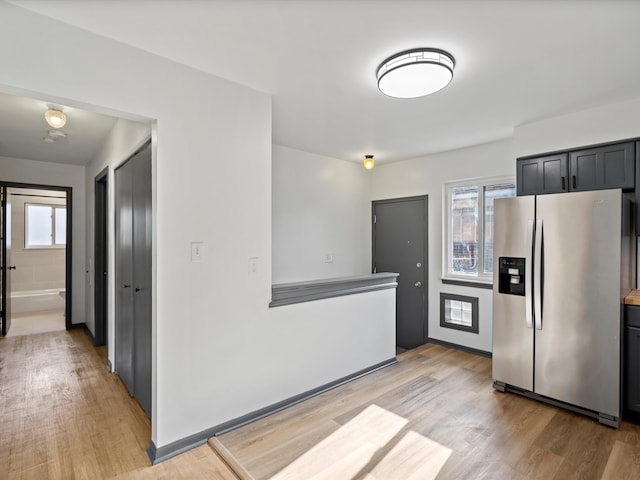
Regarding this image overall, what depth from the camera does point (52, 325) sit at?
16.9 feet

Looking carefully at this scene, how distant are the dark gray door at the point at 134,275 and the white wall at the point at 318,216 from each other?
62.8 inches

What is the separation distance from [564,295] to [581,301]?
0.11 metres

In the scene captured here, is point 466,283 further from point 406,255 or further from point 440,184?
point 440,184

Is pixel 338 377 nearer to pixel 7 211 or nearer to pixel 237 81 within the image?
pixel 237 81

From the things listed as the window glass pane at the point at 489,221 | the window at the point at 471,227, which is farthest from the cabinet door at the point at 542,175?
the window glass pane at the point at 489,221

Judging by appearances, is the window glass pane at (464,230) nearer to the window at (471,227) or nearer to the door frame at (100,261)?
the window at (471,227)

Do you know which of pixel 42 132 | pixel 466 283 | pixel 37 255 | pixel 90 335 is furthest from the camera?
pixel 37 255

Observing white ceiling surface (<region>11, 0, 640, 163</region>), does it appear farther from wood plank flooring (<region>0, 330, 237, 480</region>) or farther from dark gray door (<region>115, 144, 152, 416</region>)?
wood plank flooring (<region>0, 330, 237, 480</region>)

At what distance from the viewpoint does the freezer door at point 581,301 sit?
2.42 m

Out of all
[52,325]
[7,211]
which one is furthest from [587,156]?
[52,325]

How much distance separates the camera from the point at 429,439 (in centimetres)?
225

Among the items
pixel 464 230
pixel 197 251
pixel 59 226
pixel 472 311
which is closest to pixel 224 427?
pixel 197 251

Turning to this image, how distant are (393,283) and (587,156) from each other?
6.81 ft

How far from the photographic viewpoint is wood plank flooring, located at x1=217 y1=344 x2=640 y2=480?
1.94 meters
